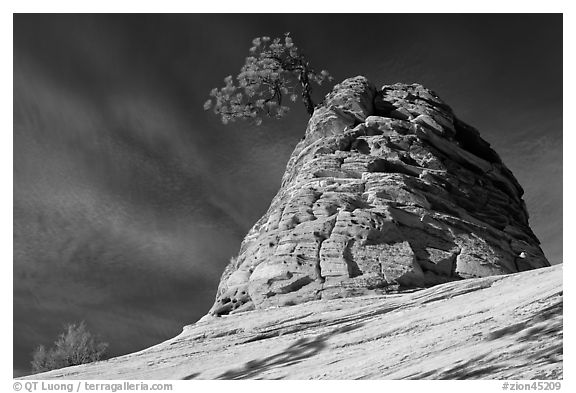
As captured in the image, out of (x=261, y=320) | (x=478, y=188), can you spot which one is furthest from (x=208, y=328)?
(x=478, y=188)

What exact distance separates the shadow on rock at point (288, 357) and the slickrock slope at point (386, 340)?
0.02 metres

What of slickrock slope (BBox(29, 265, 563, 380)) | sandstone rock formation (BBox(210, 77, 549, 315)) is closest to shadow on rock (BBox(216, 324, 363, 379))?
slickrock slope (BBox(29, 265, 563, 380))

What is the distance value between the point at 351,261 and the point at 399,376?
351 inches

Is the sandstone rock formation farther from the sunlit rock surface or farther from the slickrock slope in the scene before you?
the slickrock slope

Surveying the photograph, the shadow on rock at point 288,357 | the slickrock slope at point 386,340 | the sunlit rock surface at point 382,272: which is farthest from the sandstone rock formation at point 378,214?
the shadow on rock at point 288,357

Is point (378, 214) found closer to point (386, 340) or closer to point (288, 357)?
point (386, 340)

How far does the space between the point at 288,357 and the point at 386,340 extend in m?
2.16

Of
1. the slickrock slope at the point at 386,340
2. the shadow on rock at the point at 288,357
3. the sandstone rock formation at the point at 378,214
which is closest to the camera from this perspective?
the slickrock slope at the point at 386,340

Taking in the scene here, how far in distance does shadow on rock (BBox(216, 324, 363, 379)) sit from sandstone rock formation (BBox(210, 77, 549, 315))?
164 inches

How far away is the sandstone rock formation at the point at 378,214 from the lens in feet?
64.8

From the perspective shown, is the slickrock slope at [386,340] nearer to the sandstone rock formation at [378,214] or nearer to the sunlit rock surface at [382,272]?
the sunlit rock surface at [382,272]

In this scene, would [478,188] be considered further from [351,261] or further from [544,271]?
[544,271]

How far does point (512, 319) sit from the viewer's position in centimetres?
1157

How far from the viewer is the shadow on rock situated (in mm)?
13148
